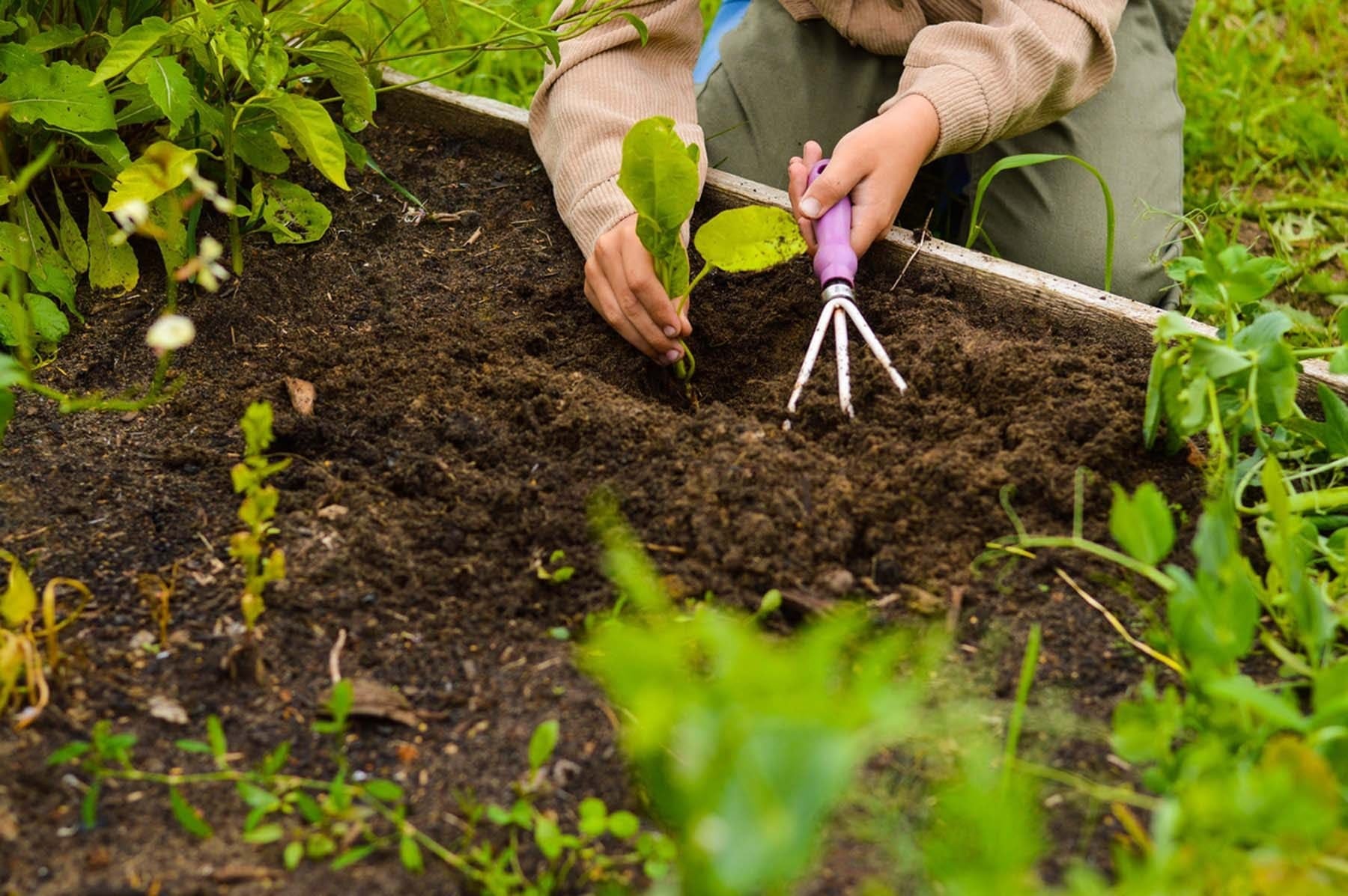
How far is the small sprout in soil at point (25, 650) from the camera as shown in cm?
105

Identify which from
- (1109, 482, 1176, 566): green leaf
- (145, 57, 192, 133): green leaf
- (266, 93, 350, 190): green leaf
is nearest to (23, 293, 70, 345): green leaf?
(145, 57, 192, 133): green leaf

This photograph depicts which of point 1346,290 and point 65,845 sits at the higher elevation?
point 65,845

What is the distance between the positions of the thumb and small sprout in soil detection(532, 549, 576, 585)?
67 centimetres

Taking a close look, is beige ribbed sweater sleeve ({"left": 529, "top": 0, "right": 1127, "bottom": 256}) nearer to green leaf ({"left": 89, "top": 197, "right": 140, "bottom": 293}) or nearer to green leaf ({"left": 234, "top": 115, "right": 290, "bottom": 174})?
green leaf ({"left": 234, "top": 115, "right": 290, "bottom": 174})

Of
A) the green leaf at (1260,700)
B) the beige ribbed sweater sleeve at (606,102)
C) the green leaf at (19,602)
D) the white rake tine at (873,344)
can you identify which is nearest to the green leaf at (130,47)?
the beige ribbed sweater sleeve at (606,102)

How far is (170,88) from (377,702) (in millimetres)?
869

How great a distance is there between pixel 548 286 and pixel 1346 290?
1.50m

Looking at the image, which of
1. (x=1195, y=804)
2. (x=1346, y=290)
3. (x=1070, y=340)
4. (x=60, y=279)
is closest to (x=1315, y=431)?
(x=1070, y=340)

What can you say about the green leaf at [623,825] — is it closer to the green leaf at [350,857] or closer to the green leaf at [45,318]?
the green leaf at [350,857]

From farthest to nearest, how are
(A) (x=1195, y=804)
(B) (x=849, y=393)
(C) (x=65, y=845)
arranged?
(B) (x=849, y=393) → (C) (x=65, y=845) → (A) (x=1195, y=804)

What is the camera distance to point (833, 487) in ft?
4.36

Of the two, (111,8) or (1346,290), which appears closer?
(111,8)

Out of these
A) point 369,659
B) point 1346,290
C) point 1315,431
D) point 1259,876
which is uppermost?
point 1259,876

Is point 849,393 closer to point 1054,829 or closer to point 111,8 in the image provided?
point 1054,829
